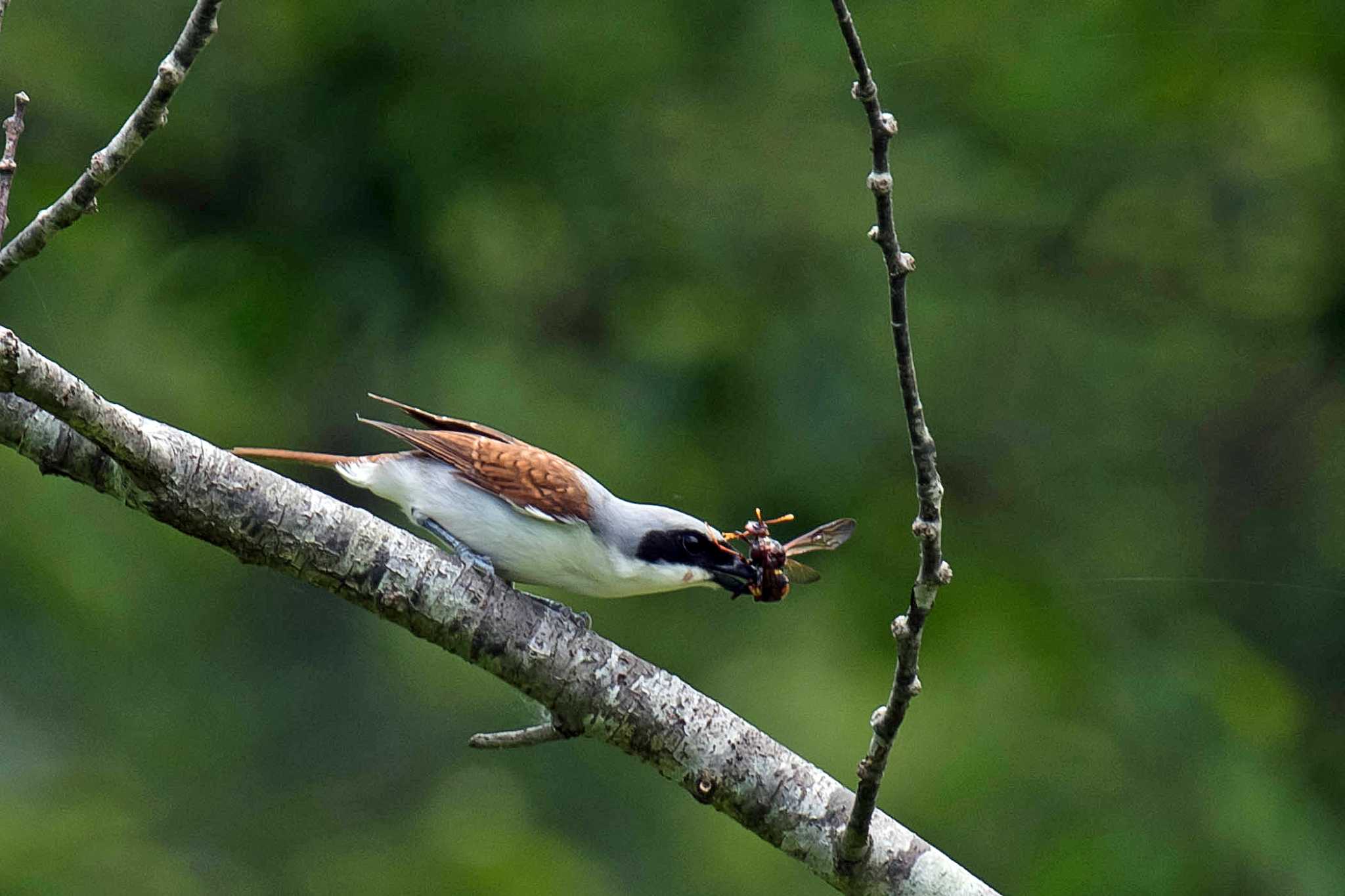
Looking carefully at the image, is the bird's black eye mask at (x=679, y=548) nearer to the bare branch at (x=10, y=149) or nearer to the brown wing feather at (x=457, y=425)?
the brown wing feather at (x=457, y=425)

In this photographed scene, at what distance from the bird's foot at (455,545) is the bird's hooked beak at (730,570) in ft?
1.80

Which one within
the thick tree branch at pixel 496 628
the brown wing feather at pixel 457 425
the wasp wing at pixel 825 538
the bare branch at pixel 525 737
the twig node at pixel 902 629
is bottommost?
the bare branch at pixel 525 737

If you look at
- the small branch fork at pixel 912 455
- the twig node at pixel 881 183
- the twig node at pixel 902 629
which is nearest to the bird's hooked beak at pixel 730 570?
the small branch fork at pixel 912 455

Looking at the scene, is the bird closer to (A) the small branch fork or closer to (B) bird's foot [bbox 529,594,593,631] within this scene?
(B) bird's foot [bbox 529,594,593,631]

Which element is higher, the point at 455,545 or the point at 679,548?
the point at 679,548

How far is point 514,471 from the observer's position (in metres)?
3.62

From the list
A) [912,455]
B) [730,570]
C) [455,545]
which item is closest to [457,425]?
[455,545]

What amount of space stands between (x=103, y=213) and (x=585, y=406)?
7.51ft

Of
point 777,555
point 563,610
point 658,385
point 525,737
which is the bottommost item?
point 525,737

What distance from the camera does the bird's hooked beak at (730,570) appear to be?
11.5 ft

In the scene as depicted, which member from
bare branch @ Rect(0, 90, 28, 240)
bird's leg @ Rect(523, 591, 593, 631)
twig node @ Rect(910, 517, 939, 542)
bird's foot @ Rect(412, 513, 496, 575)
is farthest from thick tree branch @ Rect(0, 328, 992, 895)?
twig node @ Rect(910, 517, 939, 542)

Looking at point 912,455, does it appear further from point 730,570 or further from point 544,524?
point 544,524

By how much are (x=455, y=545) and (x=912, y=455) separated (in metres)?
1.52

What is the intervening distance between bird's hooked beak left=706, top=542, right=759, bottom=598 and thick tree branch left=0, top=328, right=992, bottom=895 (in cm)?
49
